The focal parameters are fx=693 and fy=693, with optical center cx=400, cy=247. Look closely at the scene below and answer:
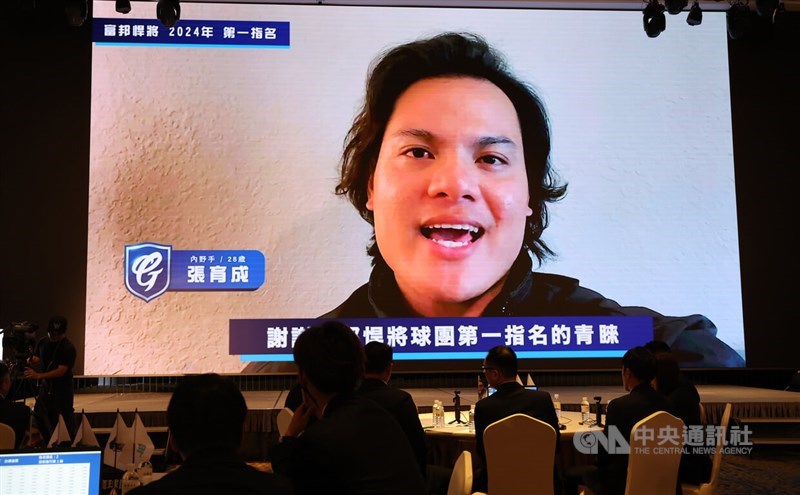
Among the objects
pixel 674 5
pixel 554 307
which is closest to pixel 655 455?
pixel 554 307

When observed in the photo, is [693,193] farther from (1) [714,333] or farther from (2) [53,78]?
(2) [53,78]

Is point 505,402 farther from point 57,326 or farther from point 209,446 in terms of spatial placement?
point 57,326

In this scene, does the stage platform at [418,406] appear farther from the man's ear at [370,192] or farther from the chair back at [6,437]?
the chair back at [6,437]

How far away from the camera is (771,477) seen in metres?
4.96

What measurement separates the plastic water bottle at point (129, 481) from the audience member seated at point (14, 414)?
3.24 feet

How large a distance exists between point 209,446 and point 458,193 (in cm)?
499

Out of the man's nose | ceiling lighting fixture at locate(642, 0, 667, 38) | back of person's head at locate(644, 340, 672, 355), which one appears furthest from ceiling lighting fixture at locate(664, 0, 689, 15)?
→ back of person's head at locate(644, 340, 672, 355)

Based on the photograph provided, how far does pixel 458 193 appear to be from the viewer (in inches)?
239

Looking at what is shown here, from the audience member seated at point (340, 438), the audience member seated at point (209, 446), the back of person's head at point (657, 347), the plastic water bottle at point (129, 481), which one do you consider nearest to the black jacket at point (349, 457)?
the audience member seated at point (340, 438)

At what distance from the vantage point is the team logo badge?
235 inches

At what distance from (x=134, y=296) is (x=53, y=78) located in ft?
7.03

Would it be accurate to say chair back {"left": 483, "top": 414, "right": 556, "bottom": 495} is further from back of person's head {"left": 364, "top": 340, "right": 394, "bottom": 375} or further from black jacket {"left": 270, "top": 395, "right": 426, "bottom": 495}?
black jacket {"left": 270, "top": 395, "right": 426, "bottom": 495}

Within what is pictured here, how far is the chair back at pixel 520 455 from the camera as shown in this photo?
2.96 metres

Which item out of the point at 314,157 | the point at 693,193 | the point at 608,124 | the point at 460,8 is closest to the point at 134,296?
the point at 314,157
